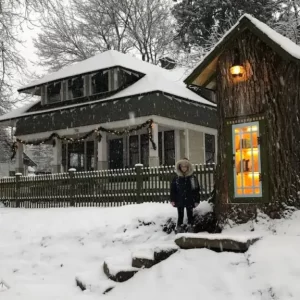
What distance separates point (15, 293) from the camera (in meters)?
7.97

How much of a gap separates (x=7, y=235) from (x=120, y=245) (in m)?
4.08

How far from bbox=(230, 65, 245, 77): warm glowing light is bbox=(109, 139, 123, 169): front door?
12.8 m

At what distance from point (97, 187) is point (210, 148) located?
9.84 meters

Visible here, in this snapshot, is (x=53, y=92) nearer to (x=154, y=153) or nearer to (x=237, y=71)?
(x=154, y=153)

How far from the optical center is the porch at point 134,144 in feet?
65.5

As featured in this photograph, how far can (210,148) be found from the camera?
23.0 metres

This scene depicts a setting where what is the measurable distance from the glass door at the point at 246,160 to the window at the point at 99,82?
1238 centimetres

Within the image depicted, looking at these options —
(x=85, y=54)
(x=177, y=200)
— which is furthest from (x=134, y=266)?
(x=85, y=54)

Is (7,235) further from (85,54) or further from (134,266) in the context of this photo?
(85,54)

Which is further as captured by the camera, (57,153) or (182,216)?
(57,153)

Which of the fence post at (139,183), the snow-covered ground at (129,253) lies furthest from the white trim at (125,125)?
the snow-covered ground at (129,253)

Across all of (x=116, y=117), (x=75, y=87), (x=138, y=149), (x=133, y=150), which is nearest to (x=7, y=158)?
(x=75, y=87)

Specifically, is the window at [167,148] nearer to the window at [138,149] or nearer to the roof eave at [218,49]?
the window at [138,149]

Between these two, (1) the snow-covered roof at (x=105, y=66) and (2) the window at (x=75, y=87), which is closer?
(1) the snow-covered roof at (x=105, y=66)
